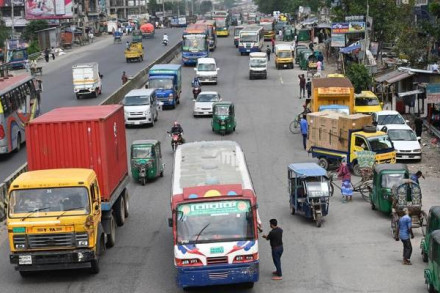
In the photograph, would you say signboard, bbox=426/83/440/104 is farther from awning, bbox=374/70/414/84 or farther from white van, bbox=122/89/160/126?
white van, bbox=122/89/160/126

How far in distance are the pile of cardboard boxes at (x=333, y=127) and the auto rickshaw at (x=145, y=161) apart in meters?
7.36

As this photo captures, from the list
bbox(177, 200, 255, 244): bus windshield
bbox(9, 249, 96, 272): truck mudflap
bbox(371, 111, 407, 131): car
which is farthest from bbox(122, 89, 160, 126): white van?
bbox(177, 200, 255, 244): bus windshield

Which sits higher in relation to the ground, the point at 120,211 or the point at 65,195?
the point at 65,195

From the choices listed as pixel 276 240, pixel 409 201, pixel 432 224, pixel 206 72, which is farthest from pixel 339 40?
pixel 276 240

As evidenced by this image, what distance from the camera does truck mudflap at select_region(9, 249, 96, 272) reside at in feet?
63.4

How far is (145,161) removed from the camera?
32.0m

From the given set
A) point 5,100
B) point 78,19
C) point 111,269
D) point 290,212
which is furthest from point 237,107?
point 78,19

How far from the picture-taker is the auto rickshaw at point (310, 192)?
82.2 ft

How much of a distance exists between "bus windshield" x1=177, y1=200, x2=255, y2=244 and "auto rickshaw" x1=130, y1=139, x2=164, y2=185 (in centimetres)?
1371

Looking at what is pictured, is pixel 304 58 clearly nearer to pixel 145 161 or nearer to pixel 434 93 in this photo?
pixel 434 93

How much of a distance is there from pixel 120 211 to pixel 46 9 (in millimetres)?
94105

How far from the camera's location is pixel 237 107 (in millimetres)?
53375

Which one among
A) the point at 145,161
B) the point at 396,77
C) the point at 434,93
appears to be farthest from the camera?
the point at 396,77

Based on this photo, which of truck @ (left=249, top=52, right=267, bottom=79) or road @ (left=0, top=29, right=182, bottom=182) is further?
truck @ (left=249, top=52, right=267, bottom=79)
